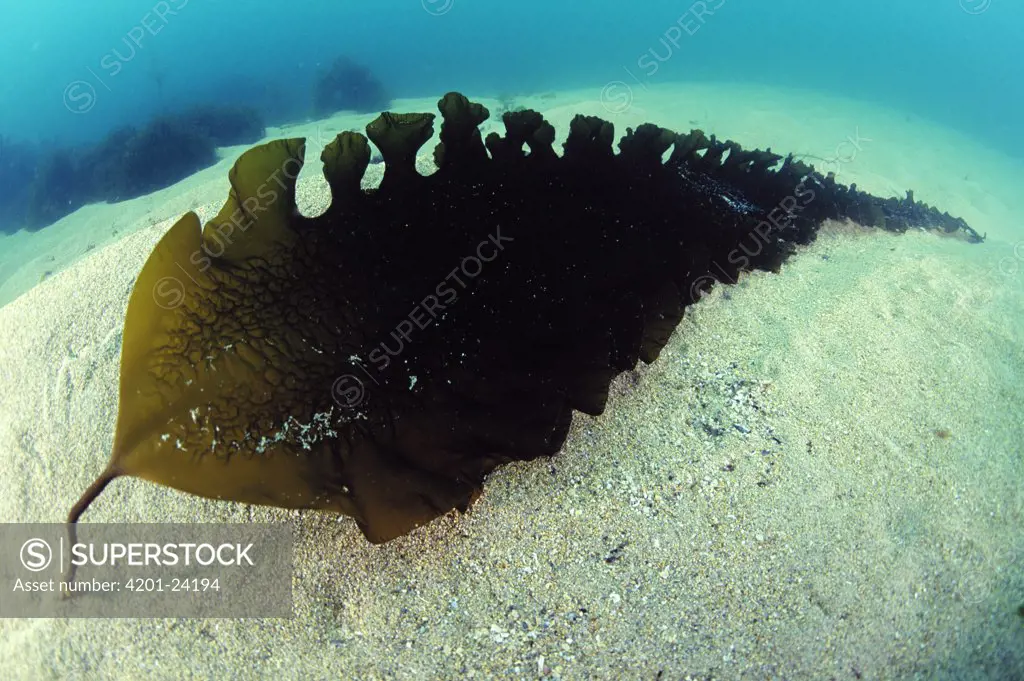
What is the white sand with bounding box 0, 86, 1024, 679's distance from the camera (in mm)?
2090

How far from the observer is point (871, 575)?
2316mm

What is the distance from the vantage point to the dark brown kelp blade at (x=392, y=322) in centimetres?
181

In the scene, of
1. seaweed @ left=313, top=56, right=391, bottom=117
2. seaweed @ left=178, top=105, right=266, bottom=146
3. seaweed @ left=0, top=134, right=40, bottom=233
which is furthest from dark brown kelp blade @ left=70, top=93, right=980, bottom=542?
seaweed @ left=313, top=56, right=391, bottom=117

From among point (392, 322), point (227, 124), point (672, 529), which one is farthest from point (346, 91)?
point (672, 529)

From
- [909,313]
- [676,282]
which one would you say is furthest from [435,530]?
[909,313]

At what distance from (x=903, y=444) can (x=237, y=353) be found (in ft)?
11.0

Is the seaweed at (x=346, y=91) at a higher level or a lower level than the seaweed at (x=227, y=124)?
higher

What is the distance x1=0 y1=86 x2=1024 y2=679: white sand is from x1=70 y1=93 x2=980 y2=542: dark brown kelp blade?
374 mm

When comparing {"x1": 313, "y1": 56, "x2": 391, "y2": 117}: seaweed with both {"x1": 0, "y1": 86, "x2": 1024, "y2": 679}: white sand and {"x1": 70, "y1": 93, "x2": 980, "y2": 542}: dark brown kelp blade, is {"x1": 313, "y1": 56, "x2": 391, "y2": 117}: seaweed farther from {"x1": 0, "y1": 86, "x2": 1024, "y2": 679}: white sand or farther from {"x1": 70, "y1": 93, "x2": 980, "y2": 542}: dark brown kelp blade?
{"x1": 70, "y1": 93, "x2": 980, "y2": 542}: dark brown kelp blade

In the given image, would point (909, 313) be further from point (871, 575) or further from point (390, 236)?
point (390, 236)

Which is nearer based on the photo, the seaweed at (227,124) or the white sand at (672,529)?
the white sand at (672,529)

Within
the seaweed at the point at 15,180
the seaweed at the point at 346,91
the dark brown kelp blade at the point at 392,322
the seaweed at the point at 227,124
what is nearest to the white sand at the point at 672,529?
the dark brown kelp blade at the point at 392,322

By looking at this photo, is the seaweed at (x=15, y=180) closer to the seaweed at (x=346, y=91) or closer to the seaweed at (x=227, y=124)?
the seaweed at (x=227, y=124)

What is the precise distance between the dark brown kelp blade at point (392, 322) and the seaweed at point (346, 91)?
22518mm
